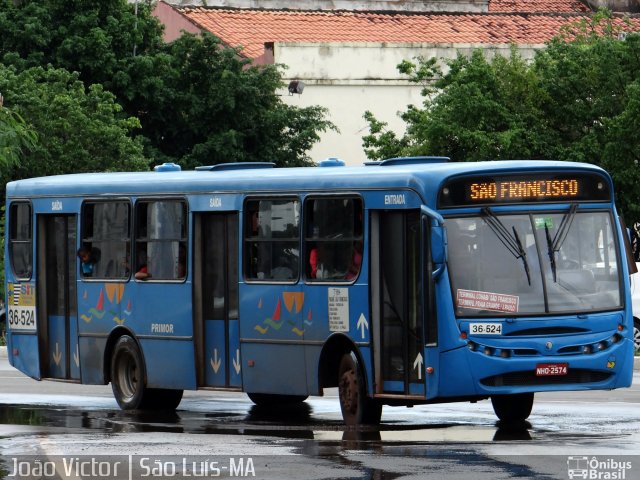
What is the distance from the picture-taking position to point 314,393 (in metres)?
16.7

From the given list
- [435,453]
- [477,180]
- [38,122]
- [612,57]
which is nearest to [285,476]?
[435,453]

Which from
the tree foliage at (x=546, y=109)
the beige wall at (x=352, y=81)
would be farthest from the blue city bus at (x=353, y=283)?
the beige wall at (x=352, y=81)

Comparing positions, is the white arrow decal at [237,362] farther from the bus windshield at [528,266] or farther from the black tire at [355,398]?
the bus windshield at [528,266]

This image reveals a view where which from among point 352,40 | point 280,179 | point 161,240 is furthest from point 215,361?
point 352,40

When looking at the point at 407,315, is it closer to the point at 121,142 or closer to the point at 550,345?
the point at 550,345

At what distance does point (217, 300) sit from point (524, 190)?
12.7 feet

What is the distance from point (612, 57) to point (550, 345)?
20.7 m

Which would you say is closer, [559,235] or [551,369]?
[551,369]

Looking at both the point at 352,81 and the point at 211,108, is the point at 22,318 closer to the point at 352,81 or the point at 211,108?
the point at 211,108

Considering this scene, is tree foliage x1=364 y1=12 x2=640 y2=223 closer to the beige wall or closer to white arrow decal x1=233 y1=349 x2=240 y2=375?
the beige wall

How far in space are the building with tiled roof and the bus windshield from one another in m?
27.5

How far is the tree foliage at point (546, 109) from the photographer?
114ft

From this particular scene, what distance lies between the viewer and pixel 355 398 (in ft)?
53.0

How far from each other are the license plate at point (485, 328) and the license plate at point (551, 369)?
471 millimetres
